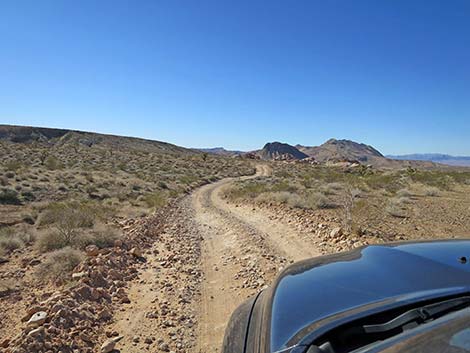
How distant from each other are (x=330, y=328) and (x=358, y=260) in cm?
109

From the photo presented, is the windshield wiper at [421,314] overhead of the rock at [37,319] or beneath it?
overhead

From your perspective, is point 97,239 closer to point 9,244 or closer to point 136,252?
point 136,252

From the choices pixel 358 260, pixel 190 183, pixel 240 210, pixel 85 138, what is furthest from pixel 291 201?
pixel 85 138

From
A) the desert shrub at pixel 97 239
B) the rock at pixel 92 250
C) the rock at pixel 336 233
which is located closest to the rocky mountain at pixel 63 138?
the desert shrub at pixel 97 239

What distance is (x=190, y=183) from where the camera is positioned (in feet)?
90.7

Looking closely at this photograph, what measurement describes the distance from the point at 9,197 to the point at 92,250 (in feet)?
34.8

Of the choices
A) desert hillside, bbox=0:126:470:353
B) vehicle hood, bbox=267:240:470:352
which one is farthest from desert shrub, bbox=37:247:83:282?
vehicle hood, bbox=267:240:470:352

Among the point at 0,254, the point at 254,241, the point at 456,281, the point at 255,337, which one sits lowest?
the point at 0,254

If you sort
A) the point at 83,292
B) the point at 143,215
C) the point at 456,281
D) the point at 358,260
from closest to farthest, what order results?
the point at 456,281
the point at 358,260
the point at 83,292
the point at 143,215

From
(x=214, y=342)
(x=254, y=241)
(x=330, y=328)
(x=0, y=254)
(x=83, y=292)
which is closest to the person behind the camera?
(x=330, y=328)

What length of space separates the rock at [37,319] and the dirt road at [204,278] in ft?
3.11

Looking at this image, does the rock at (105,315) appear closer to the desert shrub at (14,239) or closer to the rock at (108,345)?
the rock at (108,345)

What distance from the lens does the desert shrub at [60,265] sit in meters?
6.02

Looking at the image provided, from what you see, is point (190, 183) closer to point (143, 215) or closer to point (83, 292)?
point (143, 215)
